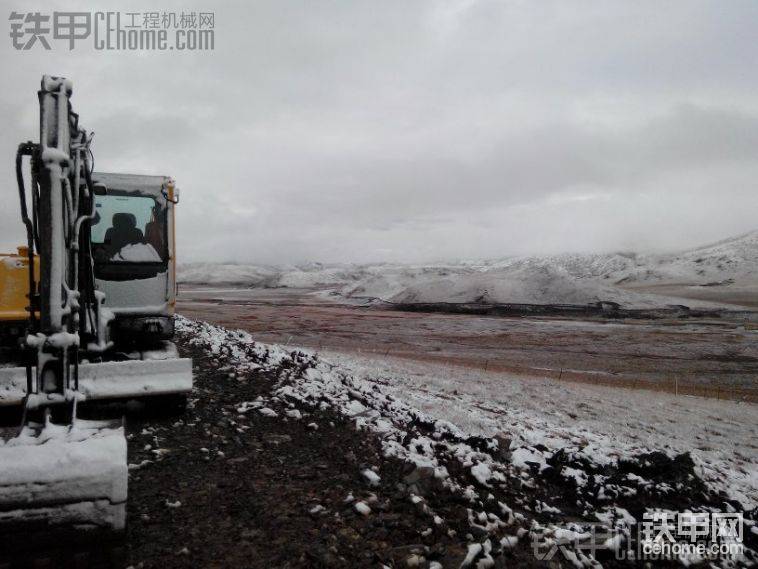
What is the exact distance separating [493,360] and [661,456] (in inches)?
492

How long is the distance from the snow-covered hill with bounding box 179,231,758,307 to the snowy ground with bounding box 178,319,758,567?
3566cm

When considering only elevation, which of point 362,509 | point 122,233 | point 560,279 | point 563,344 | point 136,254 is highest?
point 122,233

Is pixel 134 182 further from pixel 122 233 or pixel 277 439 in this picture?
pixel 277 439

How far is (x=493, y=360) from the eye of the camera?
18.9m

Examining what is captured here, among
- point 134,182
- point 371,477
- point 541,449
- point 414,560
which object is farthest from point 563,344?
point 414,560

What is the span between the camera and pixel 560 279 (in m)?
48.8

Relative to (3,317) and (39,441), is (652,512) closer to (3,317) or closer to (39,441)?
(39,441)

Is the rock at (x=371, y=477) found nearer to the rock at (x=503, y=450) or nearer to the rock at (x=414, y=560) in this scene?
the rock at (x=414, y=560)

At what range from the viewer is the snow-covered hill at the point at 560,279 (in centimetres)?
4672

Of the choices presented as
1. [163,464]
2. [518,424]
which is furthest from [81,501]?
[518,424]

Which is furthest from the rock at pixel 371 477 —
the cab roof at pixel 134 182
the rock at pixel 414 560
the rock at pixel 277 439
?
the cab roof at pixel 134 182

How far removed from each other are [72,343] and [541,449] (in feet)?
19.4

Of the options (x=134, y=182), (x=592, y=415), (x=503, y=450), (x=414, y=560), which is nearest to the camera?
(x=414, y=560)

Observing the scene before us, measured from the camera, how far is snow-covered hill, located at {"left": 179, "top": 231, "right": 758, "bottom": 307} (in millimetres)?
46719
